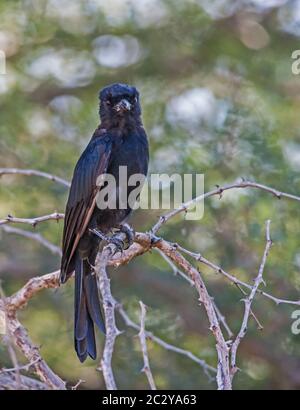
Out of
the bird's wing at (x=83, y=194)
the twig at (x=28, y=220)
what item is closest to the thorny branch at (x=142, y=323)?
the twig at (x=28, y=220)

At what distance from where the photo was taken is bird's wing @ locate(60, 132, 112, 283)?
18.1 ft

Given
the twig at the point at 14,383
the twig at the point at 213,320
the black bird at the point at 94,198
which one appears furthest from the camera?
the black bird at the point at 94,198

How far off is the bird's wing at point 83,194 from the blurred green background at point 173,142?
1.51 m

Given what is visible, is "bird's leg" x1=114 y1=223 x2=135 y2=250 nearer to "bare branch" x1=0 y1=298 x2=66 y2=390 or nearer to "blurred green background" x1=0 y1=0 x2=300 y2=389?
"bare branch" x1=0 y1=298 x2=66 y2=390

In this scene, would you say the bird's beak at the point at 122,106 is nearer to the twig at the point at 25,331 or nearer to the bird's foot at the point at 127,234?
the bird's foot at the point at 127,234

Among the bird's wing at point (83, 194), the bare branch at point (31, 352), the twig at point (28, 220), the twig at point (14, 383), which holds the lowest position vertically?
the twig at point (14, 383)

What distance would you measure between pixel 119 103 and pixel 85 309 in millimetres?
1310

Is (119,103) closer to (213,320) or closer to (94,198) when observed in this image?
(94,198)

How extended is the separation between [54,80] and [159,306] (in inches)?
95.1

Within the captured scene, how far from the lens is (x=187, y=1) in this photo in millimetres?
8578

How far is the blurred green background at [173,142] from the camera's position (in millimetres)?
7348

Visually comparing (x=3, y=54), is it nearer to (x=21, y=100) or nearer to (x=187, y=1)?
(x=21, y=100)
